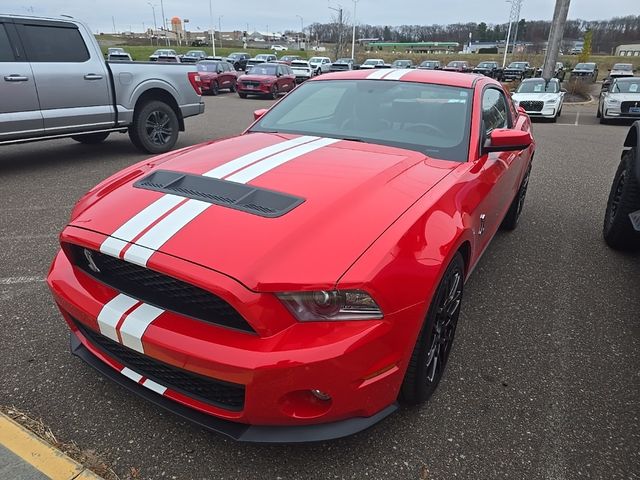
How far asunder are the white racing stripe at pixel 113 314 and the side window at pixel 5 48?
5367 mm

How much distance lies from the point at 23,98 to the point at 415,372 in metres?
6.04

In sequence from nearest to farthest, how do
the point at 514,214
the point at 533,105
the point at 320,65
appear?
the point at 514,214
the point at 533,105
the point at 320,65

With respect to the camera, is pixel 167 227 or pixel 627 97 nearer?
pixel 167 227

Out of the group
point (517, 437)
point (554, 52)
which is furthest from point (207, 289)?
point (554, 52)

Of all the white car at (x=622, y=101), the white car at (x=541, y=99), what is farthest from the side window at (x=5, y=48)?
the white car at (x=622, y=101)

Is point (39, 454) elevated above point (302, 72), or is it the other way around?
point (39, 454)

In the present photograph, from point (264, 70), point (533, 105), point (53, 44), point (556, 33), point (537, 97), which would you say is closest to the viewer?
point (53, 44)

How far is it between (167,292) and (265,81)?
1843cm

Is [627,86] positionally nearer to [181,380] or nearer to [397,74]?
[397,74]

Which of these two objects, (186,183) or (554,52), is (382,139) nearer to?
(186,183)

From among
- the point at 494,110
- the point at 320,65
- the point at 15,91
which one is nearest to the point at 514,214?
the point at 494,110

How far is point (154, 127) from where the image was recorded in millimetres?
7598

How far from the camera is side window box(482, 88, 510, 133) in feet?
10.7

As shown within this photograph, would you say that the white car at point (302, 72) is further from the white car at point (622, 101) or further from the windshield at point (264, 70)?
the white car at point (622, 101)
